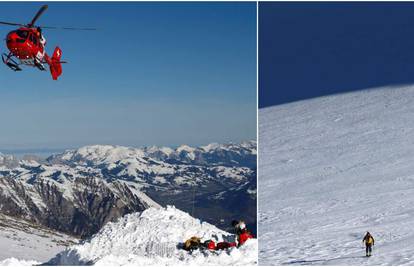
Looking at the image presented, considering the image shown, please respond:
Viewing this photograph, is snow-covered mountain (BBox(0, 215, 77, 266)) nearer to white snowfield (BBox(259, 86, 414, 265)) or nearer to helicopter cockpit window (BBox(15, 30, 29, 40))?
helicopter cockpit window (BBox(15, 30, 29, 40))

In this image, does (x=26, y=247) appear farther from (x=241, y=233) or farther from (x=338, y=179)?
(x=241, y=233)

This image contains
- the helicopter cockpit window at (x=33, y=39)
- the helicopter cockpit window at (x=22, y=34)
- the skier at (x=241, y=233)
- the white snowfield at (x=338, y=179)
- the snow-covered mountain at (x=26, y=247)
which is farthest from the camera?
the snow-covered mountain at (x=26, y=247)

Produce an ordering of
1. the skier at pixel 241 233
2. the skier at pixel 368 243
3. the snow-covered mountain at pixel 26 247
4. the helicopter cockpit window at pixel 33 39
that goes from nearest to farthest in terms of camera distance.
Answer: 1. the skier at pixel 368 243
2. the skier at pixel 241 233
3. the helicopter cockpit window at pixel 33 39
4. the snow-covered mountain at pixel 26 247

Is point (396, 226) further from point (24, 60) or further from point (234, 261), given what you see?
point (24, 60)

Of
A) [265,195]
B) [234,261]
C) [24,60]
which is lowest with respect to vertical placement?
[234,261]

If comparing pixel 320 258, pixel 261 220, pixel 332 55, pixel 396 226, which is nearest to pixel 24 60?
pixel 261 220

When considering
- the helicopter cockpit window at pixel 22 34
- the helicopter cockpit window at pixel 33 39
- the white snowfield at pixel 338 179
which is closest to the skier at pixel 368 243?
the white snowfield at pixel 338 179

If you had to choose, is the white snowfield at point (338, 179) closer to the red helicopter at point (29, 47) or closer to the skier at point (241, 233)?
the skier at point (241, 233)
